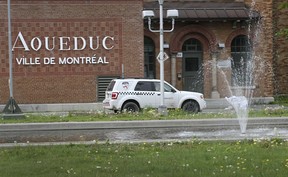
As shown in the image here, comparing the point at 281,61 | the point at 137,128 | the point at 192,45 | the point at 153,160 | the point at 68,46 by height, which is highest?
the point at 192,45

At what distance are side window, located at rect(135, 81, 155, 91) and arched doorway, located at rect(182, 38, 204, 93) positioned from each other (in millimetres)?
9918

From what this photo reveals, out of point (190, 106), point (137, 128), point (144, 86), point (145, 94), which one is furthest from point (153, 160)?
point (190, 106)

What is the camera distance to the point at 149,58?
3478 cm

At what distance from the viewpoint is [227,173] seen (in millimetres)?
8492

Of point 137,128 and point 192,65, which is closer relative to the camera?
point 137,128

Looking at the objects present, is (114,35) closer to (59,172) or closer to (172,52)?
(172,52)

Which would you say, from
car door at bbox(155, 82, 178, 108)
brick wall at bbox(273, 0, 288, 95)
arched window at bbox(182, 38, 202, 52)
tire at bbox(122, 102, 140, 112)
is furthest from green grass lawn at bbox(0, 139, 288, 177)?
brick wall at bbox(273, 0, 288, 95)

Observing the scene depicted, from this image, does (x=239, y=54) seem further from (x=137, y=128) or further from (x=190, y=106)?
(x=137, y=128)

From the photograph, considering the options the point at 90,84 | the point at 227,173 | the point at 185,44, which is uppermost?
the point at 185,44

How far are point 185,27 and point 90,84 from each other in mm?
7806

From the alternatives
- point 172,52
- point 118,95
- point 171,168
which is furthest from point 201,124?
point 172,52

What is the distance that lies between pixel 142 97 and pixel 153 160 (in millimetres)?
15028

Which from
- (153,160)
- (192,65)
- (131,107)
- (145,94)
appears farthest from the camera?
(192,65)

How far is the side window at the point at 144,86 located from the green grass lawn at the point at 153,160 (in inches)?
495
